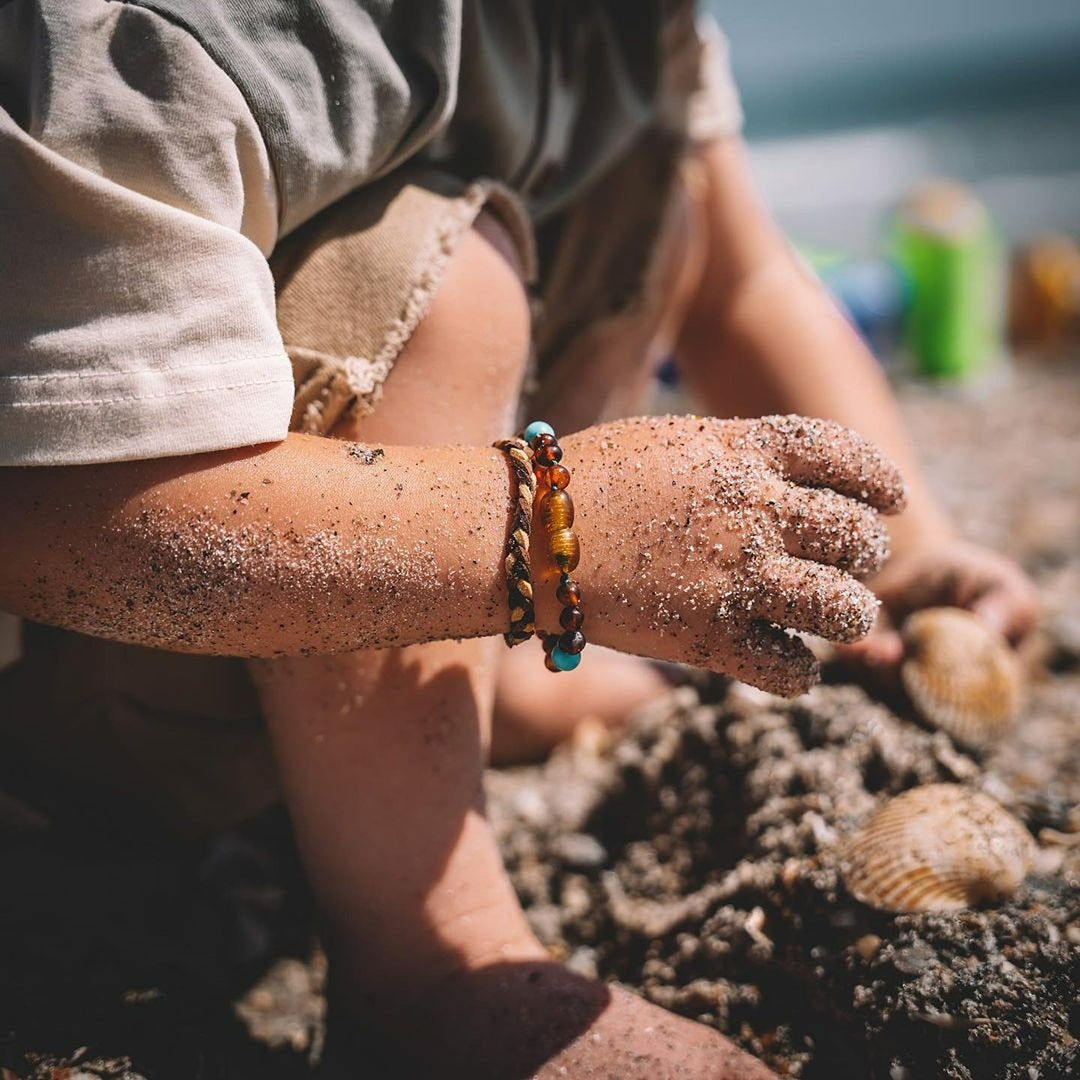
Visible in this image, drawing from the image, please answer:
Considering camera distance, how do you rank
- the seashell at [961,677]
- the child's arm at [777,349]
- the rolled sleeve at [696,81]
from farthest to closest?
the child's arm at [777,349] → the rolled sleeve at [696,81] → the seashell at [961,677]

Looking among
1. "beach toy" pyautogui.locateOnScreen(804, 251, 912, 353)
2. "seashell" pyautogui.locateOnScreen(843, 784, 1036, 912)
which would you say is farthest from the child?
"beach toy" pyautogui.locateOnScreen(804, 251, 912, 353)

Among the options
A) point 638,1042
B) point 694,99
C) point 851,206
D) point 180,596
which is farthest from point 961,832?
point 851,206

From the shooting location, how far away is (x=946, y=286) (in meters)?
3.99

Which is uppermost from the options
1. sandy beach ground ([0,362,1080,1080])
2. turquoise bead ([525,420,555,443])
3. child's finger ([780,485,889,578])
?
turquoise bead ([525,420,555,443])

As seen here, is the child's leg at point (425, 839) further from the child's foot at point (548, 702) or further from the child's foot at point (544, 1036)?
the child's foot at point (548, 702)

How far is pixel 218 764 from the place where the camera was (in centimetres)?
114

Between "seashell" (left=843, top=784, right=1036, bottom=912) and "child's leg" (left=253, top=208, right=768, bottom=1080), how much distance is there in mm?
215

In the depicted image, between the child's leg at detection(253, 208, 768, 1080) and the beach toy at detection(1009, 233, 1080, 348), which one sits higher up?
the child's leg at detection(253, 208, 768, 1080)

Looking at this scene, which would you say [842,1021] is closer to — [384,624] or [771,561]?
[771,561]

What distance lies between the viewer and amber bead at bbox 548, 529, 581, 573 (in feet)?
2.70

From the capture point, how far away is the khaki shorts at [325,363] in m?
0.95

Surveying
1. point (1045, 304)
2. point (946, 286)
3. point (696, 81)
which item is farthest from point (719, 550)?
point (1045, 304)

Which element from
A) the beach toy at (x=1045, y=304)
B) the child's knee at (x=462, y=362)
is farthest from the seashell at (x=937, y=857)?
Result: the beach toy at (x=1045, y=304)

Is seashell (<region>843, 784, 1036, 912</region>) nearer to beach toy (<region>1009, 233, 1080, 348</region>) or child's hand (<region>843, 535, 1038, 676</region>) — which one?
child's hand (<region>843, 535, 1038, 676</region>)
